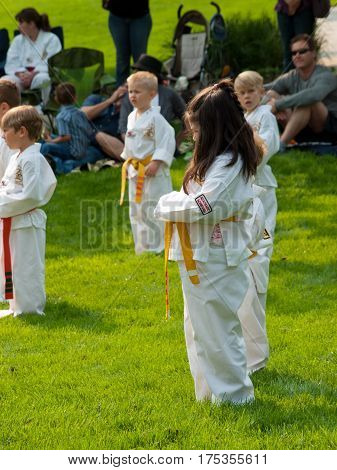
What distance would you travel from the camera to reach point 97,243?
10641mm

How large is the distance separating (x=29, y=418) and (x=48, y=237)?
5.46 metres

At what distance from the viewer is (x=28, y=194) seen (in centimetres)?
777

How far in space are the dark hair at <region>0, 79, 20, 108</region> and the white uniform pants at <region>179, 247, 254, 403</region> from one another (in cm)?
389

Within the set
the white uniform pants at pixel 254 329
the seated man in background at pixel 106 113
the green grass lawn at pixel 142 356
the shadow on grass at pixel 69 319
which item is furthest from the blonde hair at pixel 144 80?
the white uniform pants at pixel 254 329

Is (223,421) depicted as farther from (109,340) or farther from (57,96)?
(57,96)

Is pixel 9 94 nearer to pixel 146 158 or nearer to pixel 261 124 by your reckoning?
pixel 146 158

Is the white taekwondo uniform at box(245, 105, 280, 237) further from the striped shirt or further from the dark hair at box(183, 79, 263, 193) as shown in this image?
the striped shirt

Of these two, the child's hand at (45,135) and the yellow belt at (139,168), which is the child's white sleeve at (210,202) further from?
the child's hand at (45,135)

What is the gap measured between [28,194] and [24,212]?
0.29 meters

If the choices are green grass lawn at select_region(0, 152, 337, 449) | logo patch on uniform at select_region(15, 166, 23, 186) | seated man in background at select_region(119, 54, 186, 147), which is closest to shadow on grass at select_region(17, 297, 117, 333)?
green grass lawn at select_region(0, 152, 337, 449)

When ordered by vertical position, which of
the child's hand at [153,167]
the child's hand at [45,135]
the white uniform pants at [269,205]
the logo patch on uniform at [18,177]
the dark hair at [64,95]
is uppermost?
the dark hair at [64,95]

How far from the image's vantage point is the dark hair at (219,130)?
5.39 meters

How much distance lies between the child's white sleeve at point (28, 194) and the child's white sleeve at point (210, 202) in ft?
8.15

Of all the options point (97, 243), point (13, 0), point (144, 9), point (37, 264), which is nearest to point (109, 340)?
point (37, 264)
